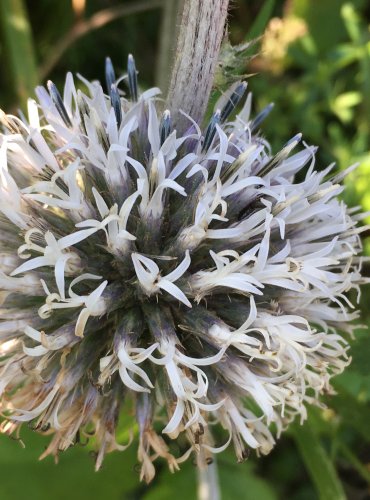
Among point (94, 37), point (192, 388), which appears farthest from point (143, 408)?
point (94, 37)

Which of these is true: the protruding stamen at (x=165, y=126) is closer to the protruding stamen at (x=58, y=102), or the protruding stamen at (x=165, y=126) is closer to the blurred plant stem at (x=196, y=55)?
the blurred plant stem at (x=196, y=55)

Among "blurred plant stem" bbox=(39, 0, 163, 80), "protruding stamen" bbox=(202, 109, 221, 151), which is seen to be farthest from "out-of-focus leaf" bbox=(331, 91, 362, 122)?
"protruding stamen" bbox=(202, 109, 221, 151)

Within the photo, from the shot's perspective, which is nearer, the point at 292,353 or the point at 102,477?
the point at 292,353

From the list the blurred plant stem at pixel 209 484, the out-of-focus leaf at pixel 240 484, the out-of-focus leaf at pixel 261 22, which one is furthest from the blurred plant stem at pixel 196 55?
the out-of-focus leaf at pixel 240 484

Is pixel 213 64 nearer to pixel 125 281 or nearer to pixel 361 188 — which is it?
pixel 125 281

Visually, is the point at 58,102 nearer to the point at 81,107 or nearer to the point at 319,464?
the point at 81,107
